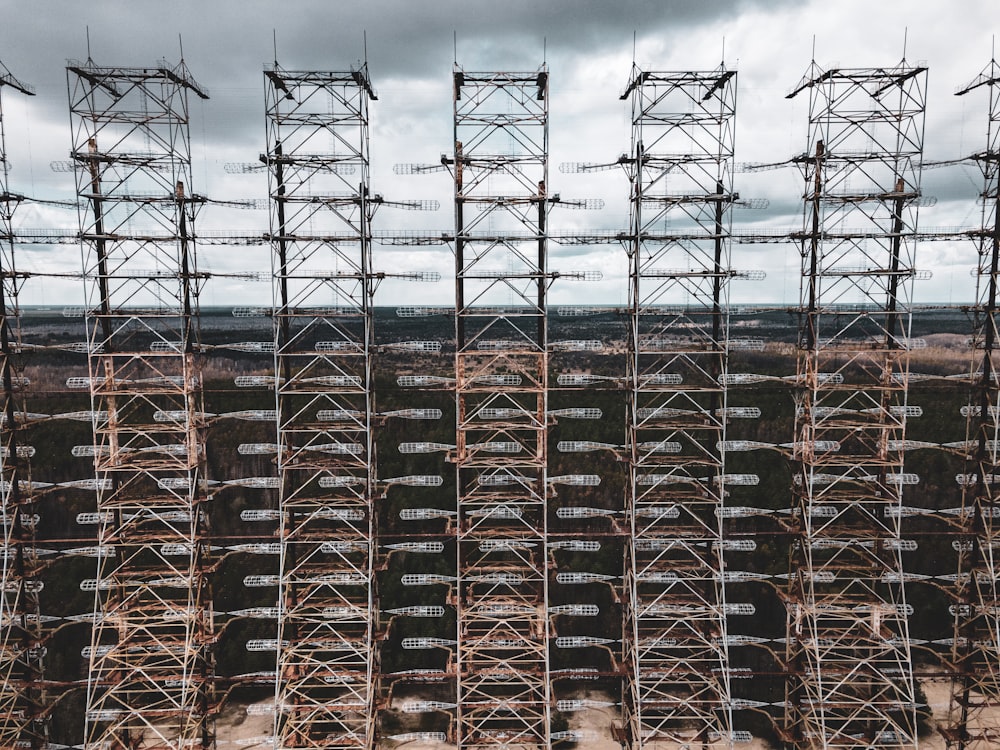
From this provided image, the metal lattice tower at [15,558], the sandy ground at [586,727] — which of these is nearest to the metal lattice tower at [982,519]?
the sandy ground at [586,727]

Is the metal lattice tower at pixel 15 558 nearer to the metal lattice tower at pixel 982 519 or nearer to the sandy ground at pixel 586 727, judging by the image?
the sandy ground at pixel 586 727

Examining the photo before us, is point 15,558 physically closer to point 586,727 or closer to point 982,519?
point 586,727

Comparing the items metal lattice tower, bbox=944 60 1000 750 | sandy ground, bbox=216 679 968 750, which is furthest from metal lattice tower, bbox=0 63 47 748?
metal lattice tower, bbox=944 60 1000 750

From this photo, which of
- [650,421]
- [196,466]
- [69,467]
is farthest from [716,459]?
[69,467]

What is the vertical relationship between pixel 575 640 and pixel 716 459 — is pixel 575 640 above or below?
below

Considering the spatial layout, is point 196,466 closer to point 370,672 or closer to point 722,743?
point 370,672

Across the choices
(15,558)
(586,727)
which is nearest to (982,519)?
(586,727)

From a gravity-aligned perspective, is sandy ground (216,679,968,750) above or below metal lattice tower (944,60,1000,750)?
below

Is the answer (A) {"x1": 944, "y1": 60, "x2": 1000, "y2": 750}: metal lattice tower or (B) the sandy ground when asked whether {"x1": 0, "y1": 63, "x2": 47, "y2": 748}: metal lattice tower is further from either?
(A) {"x1": 944, "y1": 60, "x2": 1000, "y2": 750}: metal lattice tower
